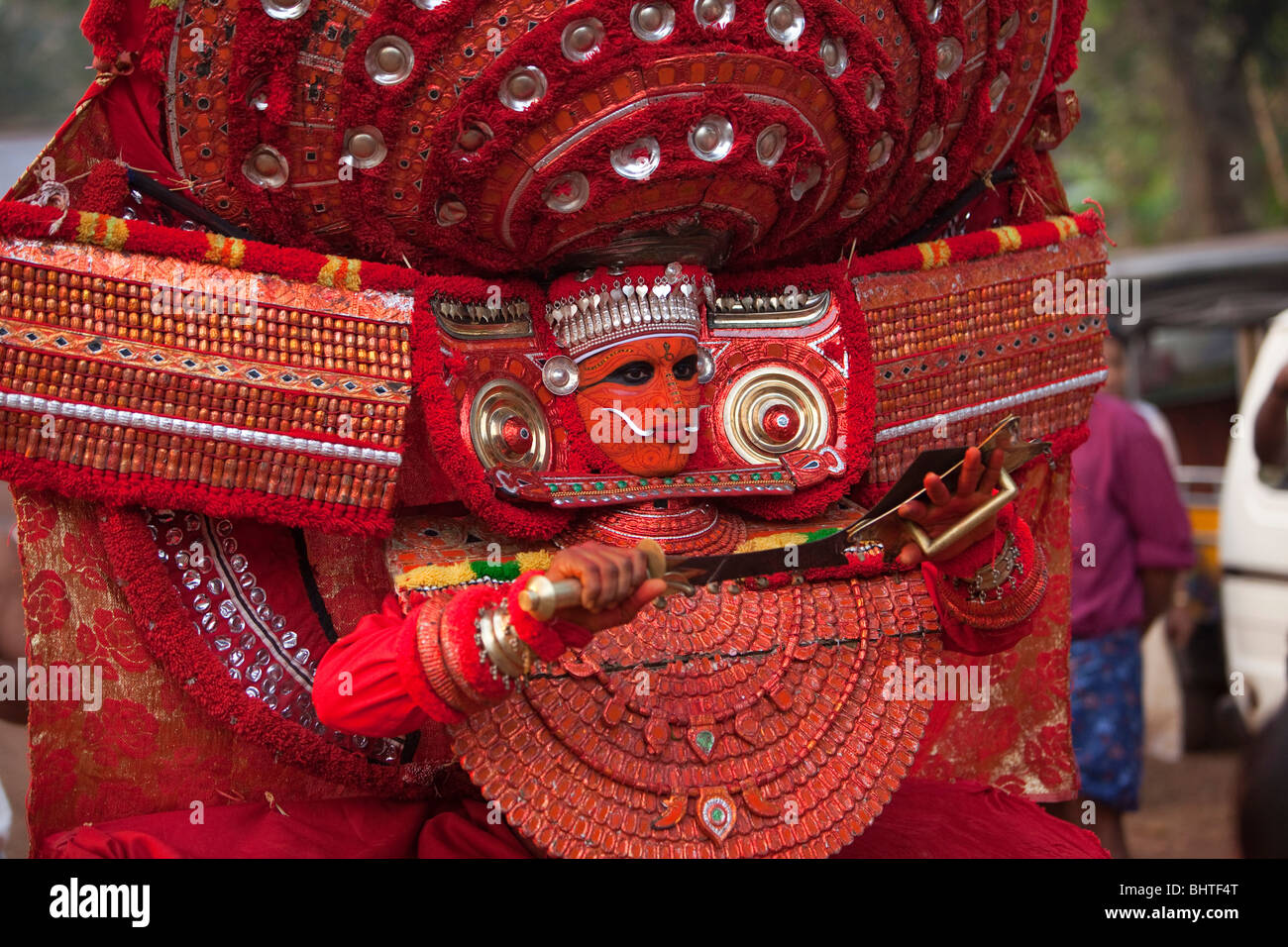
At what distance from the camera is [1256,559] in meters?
6.29

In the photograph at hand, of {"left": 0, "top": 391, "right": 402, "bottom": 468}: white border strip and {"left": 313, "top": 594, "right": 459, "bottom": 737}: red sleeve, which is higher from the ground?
{"left": 0, "top": 391, "right": 402, "bottom": 468}: white border strip

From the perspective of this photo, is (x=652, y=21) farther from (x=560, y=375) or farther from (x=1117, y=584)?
(x=1117, y=584)

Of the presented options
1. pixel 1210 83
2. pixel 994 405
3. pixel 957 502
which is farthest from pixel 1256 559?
pixel 1210 83

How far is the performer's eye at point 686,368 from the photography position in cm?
314

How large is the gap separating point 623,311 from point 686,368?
23 cm

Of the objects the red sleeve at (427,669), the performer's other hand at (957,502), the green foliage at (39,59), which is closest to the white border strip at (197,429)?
the red sleeve at (427,669)

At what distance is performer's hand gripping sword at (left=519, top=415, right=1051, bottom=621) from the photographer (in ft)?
8.77

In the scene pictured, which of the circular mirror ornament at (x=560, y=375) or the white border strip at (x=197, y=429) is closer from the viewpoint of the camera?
the white border strip at (x=197, y=429)

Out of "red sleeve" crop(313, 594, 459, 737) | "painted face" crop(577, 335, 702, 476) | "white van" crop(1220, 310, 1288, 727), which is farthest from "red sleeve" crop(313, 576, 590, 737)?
"white van" crop(1220, 310, 1288, 727)

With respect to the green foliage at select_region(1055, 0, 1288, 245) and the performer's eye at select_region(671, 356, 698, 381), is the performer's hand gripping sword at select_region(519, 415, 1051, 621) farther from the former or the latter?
the green foliage at select_region(1055, 0, 1288, 245)

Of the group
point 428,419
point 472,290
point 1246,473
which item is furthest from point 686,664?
point 1246,473

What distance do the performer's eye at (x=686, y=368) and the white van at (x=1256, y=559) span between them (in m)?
4.12

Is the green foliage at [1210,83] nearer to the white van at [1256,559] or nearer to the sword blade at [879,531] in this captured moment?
the white van at [1256,559]

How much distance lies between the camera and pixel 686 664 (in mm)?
2910
